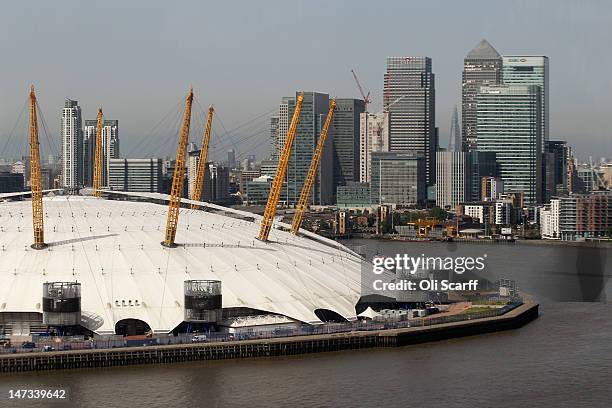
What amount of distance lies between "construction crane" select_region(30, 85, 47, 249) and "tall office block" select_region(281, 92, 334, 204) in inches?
3728

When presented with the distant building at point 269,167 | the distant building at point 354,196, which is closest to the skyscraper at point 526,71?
the distant building at point 354,196

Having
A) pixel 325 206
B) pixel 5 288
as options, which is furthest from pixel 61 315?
pixel 325 206

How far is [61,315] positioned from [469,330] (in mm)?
11821

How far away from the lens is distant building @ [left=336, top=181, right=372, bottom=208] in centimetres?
13725

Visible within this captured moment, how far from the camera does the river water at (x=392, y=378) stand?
25688 mm

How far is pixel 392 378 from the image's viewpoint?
28.1 meters

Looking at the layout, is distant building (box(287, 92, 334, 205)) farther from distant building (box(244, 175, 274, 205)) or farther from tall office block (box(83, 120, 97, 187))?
tall office block (box(83, 120, 97, 187))

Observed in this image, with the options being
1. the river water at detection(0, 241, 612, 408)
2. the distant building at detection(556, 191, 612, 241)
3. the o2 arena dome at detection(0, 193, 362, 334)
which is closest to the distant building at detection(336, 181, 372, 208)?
the distant building at detection(556, 191, 612, 241)

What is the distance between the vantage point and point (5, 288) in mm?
31062

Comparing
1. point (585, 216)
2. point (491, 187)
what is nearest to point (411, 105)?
point (491, 187)

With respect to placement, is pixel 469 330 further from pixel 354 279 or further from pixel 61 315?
pixel 61 315

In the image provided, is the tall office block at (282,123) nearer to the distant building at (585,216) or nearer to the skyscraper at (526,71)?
the skyscraper at (526,71)

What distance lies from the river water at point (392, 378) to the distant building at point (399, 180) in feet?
328

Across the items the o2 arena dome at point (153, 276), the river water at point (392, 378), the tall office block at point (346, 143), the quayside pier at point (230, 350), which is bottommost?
the river water at point (392, 378)
